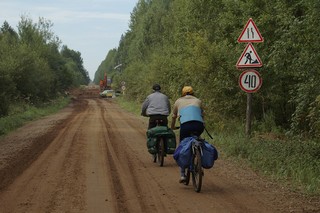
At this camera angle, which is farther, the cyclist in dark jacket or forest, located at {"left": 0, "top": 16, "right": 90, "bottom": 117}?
forest, located at {"left": 0, "top": 16, "right": 90, "bottom": 117}

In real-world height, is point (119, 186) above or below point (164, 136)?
below

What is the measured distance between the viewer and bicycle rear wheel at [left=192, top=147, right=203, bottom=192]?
8.42 m

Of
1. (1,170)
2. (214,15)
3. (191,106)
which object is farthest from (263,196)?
(214,15)

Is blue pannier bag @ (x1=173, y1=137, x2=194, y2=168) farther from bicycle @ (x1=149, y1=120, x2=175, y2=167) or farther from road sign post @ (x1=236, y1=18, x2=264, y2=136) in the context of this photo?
road sign post @ (x1=236, y1=18, x2=264, y2=136)

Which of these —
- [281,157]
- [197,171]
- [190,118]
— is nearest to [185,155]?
[197,171]

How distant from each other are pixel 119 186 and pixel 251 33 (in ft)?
21.7

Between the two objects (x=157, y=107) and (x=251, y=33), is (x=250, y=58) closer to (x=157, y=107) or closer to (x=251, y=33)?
(x=251, y=33)

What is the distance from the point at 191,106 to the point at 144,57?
143 feet

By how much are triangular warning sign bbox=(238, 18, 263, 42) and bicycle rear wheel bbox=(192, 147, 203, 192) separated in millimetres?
5606

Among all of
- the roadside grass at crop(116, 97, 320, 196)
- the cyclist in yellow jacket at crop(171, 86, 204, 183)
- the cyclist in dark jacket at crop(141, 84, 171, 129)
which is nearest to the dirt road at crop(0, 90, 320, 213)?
the roadside grass at crop(116, 97, 320, 196)

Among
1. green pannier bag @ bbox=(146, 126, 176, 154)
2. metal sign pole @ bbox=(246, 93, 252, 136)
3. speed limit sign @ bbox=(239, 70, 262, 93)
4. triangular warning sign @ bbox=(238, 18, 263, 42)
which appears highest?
triangular warning sign @ bbox=(238, 18, 263, 42)

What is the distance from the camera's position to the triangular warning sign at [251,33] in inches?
518

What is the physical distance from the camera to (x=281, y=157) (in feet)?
37.3

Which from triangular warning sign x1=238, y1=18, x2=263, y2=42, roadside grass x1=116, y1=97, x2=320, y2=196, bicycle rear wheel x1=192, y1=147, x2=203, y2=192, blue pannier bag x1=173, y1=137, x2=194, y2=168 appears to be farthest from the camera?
triangular warning sign x1=238, y1=18, x2=263, y2=42
